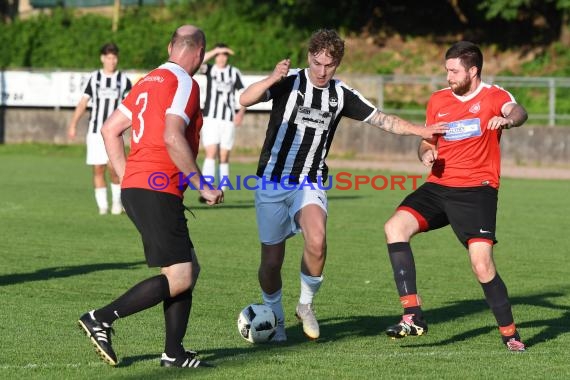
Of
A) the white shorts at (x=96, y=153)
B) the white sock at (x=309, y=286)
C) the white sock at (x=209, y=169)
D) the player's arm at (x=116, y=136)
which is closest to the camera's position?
the player's arm at (x=116, y=136)

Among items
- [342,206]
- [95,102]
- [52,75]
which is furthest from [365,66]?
[95,102]

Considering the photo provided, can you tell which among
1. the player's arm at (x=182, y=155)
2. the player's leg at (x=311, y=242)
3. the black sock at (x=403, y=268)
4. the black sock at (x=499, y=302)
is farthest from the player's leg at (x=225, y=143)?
the player's arm at (x=182, y=155)

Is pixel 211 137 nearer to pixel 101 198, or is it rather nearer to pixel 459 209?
pixel 101 198

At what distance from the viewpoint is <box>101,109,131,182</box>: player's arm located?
6.76 meters

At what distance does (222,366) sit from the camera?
6715 millimetres

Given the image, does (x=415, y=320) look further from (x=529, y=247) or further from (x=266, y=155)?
(x=529, y=247)

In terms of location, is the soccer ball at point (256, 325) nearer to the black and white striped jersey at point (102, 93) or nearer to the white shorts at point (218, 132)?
the black and white striped jersey at point (102, 93)

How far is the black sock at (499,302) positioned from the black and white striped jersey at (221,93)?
36.3 feet

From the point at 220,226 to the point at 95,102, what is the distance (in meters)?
2.44

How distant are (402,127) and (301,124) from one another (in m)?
0.71

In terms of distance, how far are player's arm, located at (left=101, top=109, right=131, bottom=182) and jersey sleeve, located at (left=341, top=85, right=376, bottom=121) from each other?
67.7 inches

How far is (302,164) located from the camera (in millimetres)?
7816

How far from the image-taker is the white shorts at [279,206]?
777cm

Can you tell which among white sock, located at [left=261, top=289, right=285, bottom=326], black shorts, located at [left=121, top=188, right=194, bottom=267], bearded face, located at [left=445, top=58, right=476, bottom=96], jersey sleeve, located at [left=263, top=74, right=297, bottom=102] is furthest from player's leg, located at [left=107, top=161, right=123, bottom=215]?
black shorts, located at [left=121, top=188, right=194, bottom=267]
